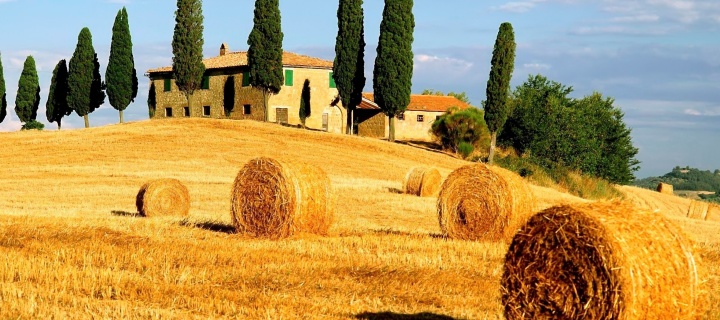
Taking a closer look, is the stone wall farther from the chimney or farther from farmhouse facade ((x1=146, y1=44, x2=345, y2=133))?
the chimney

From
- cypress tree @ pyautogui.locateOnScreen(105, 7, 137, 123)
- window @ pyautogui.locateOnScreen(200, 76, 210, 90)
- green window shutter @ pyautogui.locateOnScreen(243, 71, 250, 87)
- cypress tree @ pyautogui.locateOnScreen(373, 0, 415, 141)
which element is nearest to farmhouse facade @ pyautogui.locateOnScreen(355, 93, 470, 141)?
green window shutter @ pyautogui.locateOnScreen(243, 71, 250, 87)

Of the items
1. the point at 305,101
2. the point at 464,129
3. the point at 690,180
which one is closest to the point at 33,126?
the point at 305,101

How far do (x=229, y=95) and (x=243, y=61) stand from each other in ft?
9.86

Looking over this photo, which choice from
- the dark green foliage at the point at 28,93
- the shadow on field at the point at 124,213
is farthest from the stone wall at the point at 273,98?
the shadow on field at the point at 124,213

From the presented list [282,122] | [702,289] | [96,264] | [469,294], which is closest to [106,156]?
[282,122]

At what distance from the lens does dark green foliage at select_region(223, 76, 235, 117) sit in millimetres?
74438

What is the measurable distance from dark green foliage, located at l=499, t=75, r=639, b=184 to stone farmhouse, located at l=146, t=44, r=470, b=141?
694 centimetres

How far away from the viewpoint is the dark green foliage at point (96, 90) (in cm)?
7369

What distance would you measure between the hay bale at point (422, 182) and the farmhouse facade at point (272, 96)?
34.9 metres

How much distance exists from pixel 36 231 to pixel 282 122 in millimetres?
53927

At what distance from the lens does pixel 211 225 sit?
66.5ft

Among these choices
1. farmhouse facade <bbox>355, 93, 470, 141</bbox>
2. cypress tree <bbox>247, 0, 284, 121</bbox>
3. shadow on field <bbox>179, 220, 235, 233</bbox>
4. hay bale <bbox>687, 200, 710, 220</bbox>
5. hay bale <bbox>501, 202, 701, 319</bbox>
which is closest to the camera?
hay bale <bbox>501, 202, 701, 319</bbox>

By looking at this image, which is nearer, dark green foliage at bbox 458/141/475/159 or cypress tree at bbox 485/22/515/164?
cypress tree at bbox 485/22/515/164

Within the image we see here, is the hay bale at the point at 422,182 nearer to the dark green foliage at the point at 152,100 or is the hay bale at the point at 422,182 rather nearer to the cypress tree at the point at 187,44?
the cypress tree at the point at 187,44
